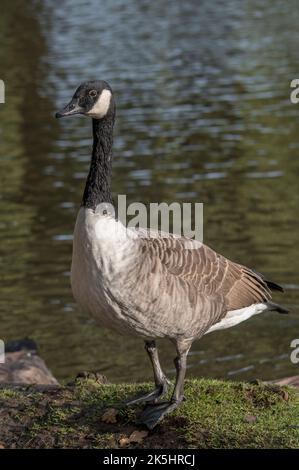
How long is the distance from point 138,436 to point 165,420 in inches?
10.9

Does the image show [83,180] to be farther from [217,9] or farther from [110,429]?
[217,9]

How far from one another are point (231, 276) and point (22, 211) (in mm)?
9880

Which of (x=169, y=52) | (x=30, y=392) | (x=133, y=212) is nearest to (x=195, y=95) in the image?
(x=169, y=52)

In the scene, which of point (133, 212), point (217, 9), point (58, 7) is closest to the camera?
point (133, 212)

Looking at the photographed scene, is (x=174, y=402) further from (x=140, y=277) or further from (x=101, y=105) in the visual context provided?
(x=101, y=105)

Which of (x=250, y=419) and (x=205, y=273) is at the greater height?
(x=205, y=273)

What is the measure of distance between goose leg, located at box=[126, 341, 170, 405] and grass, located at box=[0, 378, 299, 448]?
0.29 feet

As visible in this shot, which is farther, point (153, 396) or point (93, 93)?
point (153, 396)

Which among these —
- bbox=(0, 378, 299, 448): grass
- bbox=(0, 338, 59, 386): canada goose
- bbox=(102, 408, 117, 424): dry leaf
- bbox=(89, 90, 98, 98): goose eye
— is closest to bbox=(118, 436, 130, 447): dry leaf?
bbox=(0, 378, 299, 448): grass

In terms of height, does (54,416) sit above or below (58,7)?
below

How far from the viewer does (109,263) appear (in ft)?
20.7

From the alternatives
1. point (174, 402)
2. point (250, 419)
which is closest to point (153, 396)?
point (174, 402)

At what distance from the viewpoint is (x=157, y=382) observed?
7137 millimetres

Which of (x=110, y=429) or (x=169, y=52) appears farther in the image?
(x=169, y=52)
